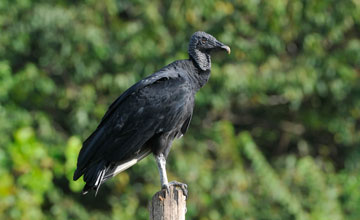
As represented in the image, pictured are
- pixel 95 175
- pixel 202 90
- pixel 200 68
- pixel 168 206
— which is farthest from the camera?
pixel 202 90

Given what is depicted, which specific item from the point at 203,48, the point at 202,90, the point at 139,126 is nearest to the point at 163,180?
the point at 139,126

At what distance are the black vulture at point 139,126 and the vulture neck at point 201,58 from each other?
141mm

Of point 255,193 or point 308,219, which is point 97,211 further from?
point 308,219

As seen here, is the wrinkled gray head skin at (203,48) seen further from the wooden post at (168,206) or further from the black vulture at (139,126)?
the wooden post at (168,206)

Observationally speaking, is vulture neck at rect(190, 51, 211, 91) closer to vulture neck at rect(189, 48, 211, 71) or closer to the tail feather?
vulture neck at rect(189, 48, 211, 71)

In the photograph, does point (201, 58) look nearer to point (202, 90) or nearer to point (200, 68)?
point (200, 68)

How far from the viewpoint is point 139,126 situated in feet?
10.9

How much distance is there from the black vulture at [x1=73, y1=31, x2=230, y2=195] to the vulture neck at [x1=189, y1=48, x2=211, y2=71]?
0.46 feet

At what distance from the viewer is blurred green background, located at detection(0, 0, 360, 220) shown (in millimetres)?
5887

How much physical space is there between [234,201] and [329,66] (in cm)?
153

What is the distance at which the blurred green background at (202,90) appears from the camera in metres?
5.89

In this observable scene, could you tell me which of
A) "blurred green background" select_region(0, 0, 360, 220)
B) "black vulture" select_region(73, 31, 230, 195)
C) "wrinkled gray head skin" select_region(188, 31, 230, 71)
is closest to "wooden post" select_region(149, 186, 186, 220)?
"black vulture" select_region(73, 31, 230, 195)

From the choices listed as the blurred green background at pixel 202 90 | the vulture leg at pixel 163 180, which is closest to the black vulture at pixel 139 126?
the vulture leg at pixel 163 180

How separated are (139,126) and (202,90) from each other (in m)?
2.67
